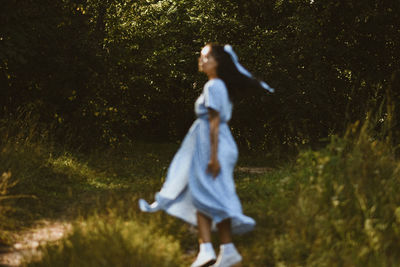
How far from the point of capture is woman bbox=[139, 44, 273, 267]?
436cm

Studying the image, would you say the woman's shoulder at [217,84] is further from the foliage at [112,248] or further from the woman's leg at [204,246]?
the foliage at [112,248]

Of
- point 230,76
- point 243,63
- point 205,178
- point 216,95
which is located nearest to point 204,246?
point 205,178

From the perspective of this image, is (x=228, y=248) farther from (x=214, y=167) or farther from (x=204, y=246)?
(x=214, y=167)

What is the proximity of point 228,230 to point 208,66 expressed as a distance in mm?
1536

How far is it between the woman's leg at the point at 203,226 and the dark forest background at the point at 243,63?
6834mm

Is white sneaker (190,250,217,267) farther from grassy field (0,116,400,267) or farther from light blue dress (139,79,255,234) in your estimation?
light blue dress (139,79,255,234)

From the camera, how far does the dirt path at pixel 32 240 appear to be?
4480 mm

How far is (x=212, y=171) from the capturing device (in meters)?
4.41

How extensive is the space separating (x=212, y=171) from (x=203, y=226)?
1.65 feet

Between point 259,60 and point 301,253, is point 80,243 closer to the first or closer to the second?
point 301,253

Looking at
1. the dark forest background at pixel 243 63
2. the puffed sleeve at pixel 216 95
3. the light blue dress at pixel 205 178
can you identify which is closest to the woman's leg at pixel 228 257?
the light blue dress at pixel 205 178

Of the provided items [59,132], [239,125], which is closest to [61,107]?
[59,132]

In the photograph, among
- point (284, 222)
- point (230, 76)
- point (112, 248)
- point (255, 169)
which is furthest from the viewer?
point (255, 169)

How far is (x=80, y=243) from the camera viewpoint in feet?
14.5
